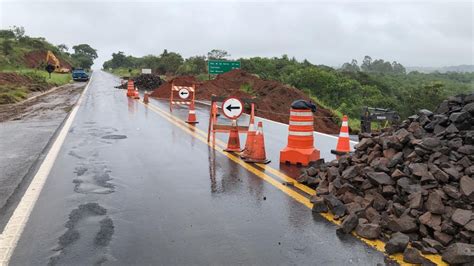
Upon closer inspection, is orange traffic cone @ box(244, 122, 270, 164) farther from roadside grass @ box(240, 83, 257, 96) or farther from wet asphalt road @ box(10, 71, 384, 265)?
roadside grass @ box(240, 83, 257, 96)

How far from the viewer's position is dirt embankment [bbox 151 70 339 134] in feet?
72.2

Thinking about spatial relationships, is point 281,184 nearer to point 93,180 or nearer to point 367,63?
point 93,180

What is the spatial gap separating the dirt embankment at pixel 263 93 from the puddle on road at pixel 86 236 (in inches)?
549

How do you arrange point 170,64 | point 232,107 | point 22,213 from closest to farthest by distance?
1. point 22,213
2. point 232,107
3. point 170,64

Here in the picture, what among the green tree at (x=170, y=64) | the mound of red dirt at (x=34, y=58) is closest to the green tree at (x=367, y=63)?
the green tree at (x=170, y=64)

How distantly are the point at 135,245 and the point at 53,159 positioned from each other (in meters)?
5.13

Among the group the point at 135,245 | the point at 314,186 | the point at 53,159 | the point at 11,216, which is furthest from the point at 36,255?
the point at 53,159

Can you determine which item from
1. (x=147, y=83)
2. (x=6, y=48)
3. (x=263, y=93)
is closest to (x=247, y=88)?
(x=263, y=93)

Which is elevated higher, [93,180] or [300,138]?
→ [300,138]

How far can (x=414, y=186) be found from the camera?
206 inches

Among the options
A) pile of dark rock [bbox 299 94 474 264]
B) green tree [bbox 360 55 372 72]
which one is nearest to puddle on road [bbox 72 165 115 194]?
pile of dark rock [bbox 299 94 474 264]

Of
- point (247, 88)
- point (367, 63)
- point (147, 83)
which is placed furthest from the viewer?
point (367, 63)

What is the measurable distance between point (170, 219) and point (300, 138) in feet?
12.8

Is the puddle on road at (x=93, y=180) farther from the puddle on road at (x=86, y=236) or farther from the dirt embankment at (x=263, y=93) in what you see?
the dirt embankment at (x=263, y=93)
